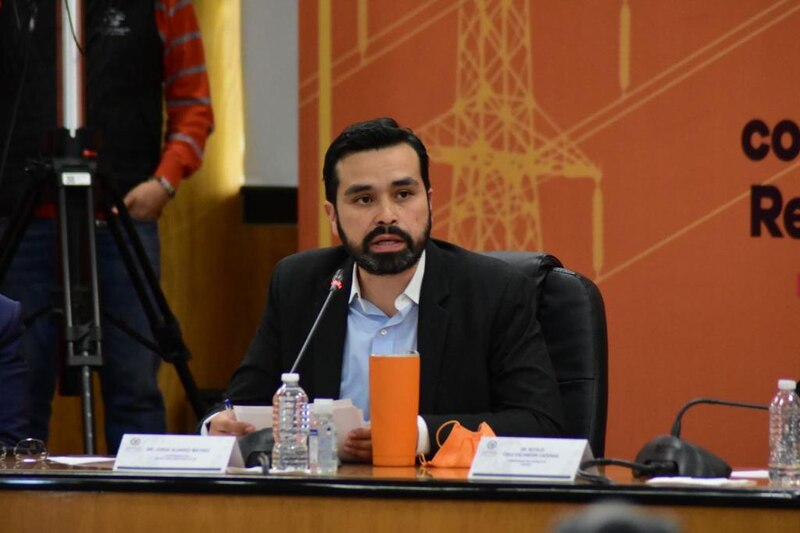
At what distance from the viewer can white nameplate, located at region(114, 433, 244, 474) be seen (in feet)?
6.56

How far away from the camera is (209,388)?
505 cm

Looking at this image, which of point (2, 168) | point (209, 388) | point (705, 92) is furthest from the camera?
point (209, 388)

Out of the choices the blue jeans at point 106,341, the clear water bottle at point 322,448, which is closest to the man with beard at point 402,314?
the clear water bottle at point 322,448

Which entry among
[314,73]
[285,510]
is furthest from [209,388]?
[285,510]

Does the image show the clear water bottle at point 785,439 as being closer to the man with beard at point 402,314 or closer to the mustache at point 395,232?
the man with beard at point 402,314

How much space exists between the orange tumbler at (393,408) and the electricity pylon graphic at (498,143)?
2.04 meters

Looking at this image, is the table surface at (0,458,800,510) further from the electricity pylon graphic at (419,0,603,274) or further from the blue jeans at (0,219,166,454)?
the electricity pylon graphic at (419,0,603,274)

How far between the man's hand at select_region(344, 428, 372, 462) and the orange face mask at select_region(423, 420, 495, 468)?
95mm

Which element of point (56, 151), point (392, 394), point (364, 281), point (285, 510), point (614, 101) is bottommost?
point (285, 510)

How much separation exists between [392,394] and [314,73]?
220cm

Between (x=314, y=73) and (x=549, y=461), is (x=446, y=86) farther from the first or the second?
(x=549, y=461)

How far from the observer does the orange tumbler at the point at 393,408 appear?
87.9 inches

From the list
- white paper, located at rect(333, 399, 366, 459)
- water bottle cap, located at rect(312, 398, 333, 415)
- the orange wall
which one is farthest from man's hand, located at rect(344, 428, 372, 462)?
the orange wall

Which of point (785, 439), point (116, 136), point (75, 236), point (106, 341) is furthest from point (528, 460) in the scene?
point (116, 136)
